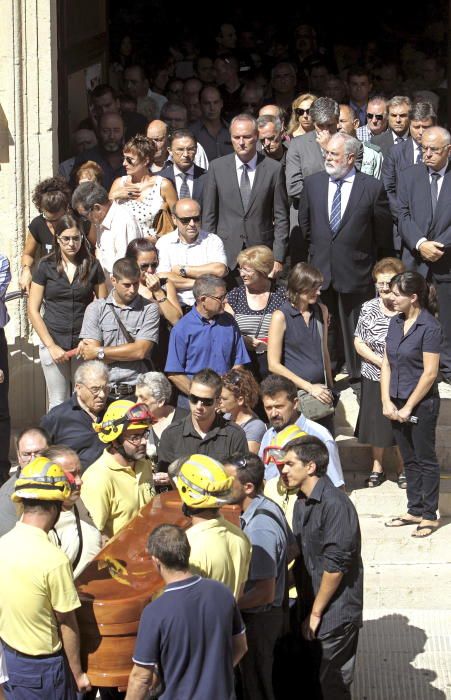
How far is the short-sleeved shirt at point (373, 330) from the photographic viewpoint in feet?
32.3

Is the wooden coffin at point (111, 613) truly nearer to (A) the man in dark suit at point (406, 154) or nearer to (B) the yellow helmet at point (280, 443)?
(B) the yellow helmet at point (280, 443)

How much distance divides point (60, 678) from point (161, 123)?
6194 millimetres

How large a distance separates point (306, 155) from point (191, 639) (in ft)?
19.5

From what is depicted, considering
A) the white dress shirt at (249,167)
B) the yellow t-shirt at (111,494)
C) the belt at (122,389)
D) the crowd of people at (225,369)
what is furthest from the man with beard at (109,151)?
the yellow t-shirt at (111,494)

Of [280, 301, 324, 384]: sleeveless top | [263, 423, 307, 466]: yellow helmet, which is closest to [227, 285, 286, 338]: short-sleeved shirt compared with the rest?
[280, 301, 324, 384]: sleeveless top

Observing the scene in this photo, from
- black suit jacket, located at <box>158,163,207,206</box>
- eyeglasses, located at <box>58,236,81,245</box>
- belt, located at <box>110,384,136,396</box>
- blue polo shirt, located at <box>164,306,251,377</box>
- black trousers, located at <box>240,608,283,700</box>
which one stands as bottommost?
black trousers, located at <box>240,608,283,700</box>

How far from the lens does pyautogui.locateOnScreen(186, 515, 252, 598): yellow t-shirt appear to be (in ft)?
19.9

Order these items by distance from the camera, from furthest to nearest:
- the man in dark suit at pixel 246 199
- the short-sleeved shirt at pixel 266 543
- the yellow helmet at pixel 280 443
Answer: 1. the man in dark suit at pixel 246 199
2. the yellow helmet at pixel 280 443
3. the short-sleeved shirt at pixel 266 543

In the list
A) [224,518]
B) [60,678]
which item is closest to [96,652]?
[60,678]

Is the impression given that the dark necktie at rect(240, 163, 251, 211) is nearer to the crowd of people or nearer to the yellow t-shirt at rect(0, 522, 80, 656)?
the crowd of people

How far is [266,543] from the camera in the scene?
6555mm

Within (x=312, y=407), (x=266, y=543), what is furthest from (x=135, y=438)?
(x=312, y=407)

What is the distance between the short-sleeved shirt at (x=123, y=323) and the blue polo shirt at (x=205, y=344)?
198 millimetres

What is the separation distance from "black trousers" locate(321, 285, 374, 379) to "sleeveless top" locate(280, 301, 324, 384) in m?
0.89
